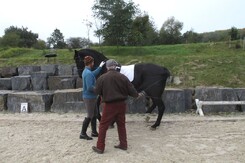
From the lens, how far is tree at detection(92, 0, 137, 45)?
2005 cm

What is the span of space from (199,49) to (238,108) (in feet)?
32.2

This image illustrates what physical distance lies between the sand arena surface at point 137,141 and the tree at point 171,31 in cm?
2063

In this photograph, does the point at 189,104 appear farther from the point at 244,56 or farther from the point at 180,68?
the point at 244,56

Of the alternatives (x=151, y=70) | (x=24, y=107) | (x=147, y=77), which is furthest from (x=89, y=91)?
(x=24, y=107)

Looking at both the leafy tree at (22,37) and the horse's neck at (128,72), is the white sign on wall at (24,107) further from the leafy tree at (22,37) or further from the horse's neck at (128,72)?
the leafy tree at (22,37)

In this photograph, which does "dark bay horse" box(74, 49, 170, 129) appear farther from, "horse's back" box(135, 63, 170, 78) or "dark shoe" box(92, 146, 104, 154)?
"dark shoe" box(92, 146, 104, 154)

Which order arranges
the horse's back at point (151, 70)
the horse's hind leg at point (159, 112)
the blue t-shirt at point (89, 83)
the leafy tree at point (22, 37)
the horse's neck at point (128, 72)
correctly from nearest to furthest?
1. the blue t-shirt at point (89, 83)
2. the horse's hind leg at point (159, 112)
3. the horse's neck at point (128, 72)
4. the horse's back at point (151, 70)
5. the leafy tree at point (22, 37)

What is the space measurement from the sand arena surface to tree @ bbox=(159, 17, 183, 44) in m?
20.6

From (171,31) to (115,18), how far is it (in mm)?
11761

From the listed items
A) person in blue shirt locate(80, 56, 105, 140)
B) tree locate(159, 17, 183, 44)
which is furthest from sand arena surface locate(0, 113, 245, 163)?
tree locate(159, 17, 183, 44)

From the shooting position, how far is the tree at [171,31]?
29177 millimetres

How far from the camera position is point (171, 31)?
30.7 m

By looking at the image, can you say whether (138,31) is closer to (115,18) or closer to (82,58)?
(115,18)

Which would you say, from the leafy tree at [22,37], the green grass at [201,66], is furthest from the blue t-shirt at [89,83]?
the leafy tree at [22,37]
